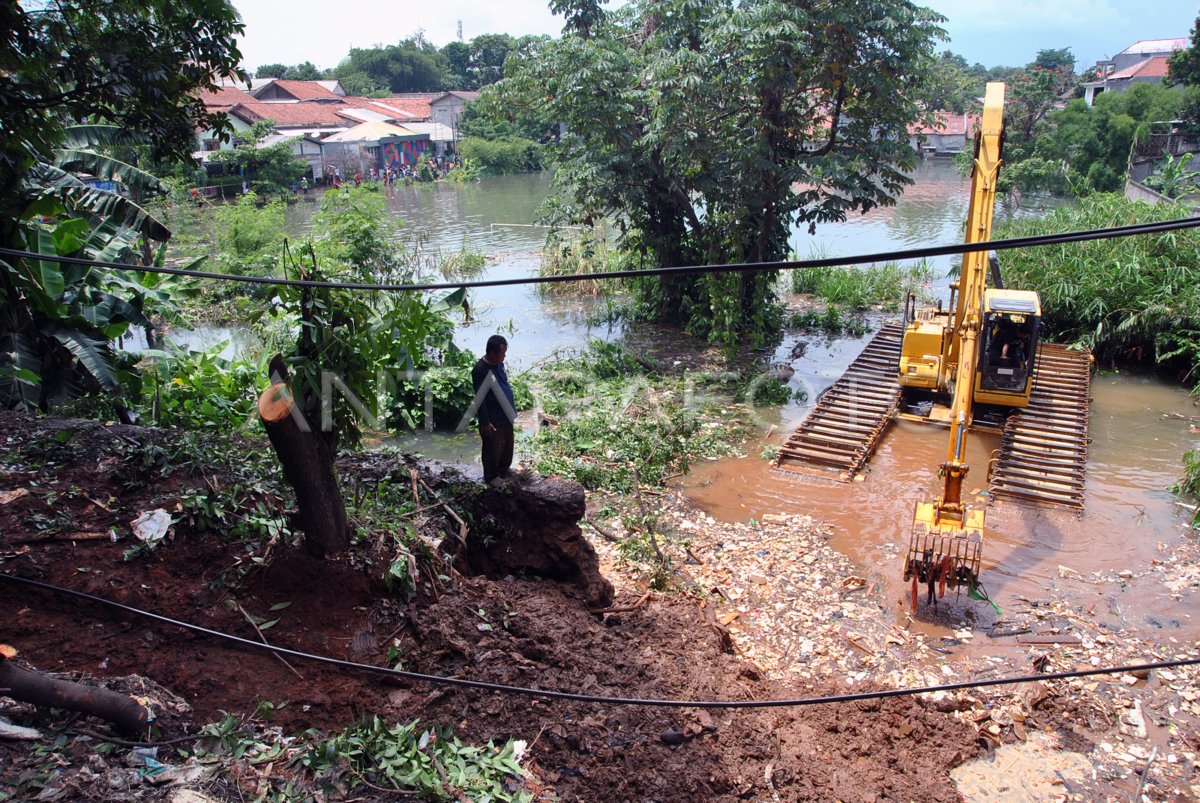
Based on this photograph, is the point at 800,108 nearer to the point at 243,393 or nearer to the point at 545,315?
the point at 545,315

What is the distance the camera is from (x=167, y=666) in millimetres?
4434

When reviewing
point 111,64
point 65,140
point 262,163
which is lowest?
point 65,140

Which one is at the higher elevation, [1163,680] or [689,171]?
[689,171]

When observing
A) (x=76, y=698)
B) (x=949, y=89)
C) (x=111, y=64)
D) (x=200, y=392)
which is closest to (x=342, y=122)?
(x=949, y=89)

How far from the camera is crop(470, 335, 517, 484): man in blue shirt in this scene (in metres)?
6.24

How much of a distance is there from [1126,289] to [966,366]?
8.11 m

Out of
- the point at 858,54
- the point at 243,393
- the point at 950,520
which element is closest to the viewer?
the point at 950,520

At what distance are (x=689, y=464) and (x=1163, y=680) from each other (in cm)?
584

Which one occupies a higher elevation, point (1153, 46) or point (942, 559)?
point (1153, 46)

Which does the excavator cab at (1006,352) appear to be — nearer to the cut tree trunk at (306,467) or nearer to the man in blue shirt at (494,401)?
the man in blue shirt at (494,401)

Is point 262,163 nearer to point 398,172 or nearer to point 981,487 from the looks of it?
point 398,172

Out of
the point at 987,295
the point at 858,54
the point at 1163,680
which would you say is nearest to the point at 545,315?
the point at 858,54

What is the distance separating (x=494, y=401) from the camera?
6.31 metres

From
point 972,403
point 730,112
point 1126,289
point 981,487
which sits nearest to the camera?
point 981,487
